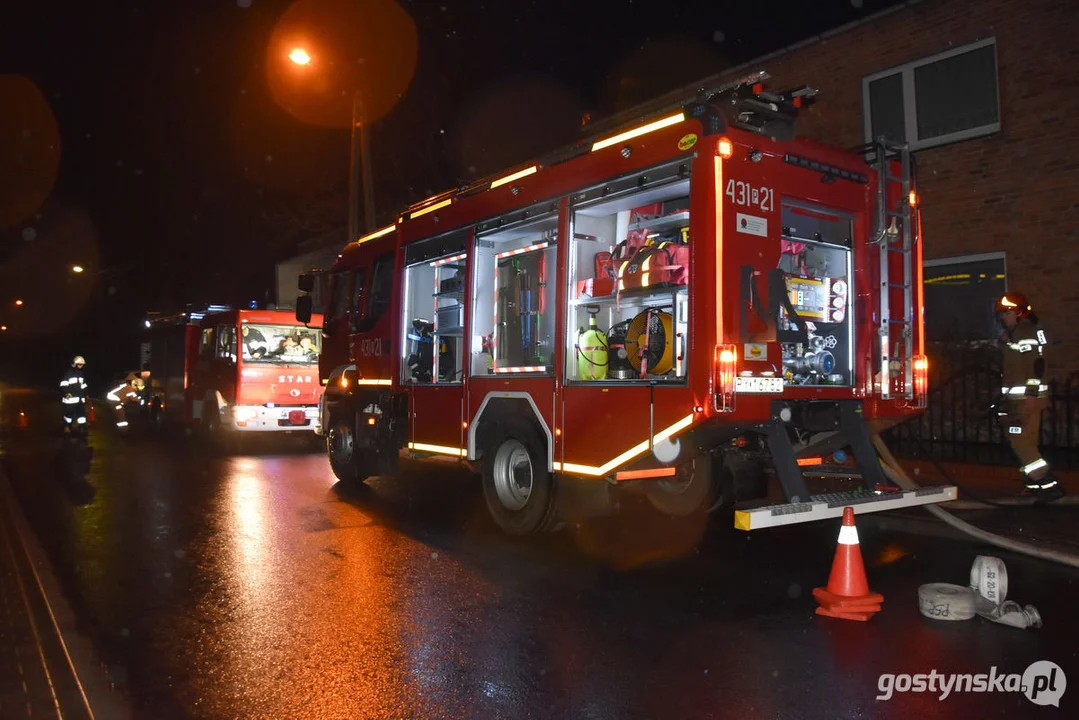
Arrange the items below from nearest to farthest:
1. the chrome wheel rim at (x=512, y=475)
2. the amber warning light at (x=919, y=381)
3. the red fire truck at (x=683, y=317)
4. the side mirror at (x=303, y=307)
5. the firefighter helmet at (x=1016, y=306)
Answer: the red fire truck at (x=683, y=317)
the amber warning light at (x=919, y=381)
the chrome wheel rim at (x=512, y=475)
the firefighter helmet at (x=1016, y=306)
the side mirror at (x=303, y=307)

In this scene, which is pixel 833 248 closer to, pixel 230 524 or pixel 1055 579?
pixel 1055 579

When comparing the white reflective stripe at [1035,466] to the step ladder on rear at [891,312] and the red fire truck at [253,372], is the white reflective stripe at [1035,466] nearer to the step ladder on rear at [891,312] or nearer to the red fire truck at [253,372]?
the step ladder on rear at [891,312]

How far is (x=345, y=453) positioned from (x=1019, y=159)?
9600 millimetres

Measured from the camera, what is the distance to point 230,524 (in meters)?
7.91

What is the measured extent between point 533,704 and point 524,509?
3.37 meters

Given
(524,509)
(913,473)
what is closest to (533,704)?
(524,509)

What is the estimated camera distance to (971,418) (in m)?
10.6

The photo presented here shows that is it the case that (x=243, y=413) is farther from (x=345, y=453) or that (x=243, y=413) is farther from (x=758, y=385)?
(x=758, y=385)

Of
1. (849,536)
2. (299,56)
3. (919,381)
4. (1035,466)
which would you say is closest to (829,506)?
(849,536)

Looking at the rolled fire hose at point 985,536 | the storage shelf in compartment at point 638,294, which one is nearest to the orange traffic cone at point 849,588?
the rolled fire hose at point 985,536

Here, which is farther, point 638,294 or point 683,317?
point 638,294

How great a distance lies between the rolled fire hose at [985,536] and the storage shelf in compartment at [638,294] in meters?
2.15

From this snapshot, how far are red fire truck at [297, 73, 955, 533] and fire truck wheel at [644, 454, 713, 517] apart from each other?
20 millimetres

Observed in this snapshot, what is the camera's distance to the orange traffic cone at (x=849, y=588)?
491cm
